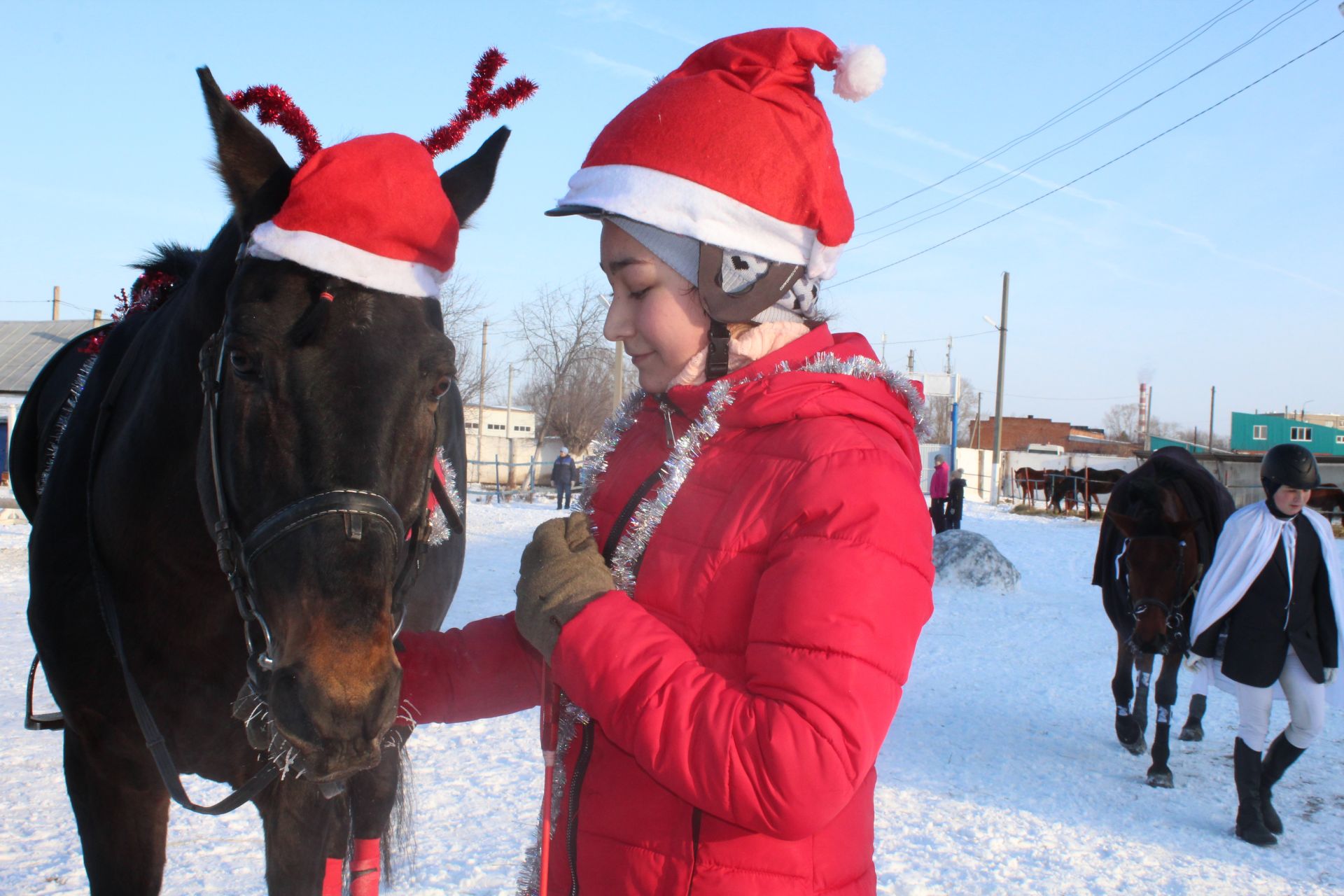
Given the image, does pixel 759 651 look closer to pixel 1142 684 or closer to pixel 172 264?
pixel 172 264

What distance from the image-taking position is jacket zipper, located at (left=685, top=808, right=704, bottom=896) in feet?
4.26

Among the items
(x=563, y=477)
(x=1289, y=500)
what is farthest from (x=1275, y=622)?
(x=563, y=477)

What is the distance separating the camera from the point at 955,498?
18250mm

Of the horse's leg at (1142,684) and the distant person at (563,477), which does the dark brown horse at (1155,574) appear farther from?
the distant person at (563,477)

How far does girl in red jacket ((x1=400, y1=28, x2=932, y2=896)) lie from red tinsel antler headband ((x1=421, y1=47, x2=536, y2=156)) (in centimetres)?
92

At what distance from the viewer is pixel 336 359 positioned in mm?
1601

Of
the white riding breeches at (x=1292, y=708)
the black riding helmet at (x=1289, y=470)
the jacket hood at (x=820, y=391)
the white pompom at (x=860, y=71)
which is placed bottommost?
the white riding breeches at (x=1292, y=708)

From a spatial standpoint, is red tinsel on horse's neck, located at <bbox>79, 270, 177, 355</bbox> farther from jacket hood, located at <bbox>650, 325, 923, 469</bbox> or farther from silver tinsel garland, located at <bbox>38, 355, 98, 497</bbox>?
jacket hood, located at <bbox>650, 325, 923, 469</bbox>

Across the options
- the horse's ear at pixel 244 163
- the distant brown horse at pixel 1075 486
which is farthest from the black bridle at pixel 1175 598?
the distant brown horse at pixel 1075 486

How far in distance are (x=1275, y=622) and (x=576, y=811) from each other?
14.8ft

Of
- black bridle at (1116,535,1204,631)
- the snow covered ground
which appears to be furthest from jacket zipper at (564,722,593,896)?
black bridle at (1116,535,1204,631)

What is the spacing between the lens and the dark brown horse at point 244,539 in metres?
1.47

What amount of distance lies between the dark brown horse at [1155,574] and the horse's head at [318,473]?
4.80m

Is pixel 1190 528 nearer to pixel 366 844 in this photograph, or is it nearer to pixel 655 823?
pixel 366 844
